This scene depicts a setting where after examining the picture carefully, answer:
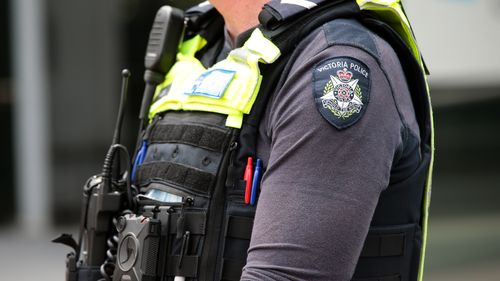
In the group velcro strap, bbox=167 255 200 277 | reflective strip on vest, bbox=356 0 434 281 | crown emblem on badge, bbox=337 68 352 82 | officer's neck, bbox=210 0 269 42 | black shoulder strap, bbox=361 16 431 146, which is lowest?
velcro strap, bbox=167 255 200 277

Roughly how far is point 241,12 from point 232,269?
22.5 inches

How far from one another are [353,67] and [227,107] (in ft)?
1.02

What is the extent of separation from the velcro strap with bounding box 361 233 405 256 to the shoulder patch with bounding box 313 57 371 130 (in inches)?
12.0

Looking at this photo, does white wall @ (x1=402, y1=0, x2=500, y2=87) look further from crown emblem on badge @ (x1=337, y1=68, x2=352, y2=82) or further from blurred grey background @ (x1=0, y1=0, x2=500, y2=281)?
blurred grey background @ (x1=0, y1=0, x2=500, y2=281)

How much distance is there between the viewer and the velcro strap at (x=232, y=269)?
5.62 ft

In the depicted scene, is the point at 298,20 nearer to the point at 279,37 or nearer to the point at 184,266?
the point at 279,37

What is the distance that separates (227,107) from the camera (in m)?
1.76

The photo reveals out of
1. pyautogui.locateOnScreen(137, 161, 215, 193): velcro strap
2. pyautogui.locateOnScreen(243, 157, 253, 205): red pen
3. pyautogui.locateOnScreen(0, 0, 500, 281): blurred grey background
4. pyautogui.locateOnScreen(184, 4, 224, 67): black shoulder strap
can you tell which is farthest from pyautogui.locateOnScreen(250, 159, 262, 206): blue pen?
pyautogui.locateOnScreen(0, 0, 500, 281): blurred grey background

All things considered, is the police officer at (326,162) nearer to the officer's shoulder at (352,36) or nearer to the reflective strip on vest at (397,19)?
the officer's shoulder at (352,36)

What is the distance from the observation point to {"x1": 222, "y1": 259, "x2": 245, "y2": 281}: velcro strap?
1713 millimetres

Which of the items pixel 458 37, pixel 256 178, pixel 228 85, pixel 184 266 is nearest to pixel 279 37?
pixel 228 85

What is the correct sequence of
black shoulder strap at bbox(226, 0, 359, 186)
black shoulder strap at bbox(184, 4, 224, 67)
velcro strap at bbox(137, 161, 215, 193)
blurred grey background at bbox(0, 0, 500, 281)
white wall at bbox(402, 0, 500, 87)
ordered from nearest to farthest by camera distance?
black shoulder strap at bbox(226, 0, 359, 186), velcro strap at bbox(137, 161, 215, 193), black shoulder strap at bbox(184, 4, 224, 67), white wall at bbox(402, 0, 500, 87), blurred grey background at bbox(0, 0, 500, 281)

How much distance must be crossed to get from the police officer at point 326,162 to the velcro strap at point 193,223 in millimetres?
220

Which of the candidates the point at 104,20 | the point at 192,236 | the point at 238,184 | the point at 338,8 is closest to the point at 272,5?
the point at 338,8
